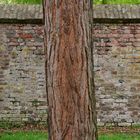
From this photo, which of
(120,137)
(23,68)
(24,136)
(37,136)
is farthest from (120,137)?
(23,68)

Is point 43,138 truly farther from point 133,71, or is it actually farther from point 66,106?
point 66,106

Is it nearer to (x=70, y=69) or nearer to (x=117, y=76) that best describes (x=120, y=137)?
(x=117, y=76)

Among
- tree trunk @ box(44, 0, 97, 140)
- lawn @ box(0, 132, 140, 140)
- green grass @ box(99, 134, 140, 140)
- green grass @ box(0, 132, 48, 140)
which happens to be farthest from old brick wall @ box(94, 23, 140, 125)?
tree trunk @ box(44, 0, 97, 140)

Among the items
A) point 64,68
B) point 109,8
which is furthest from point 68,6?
point 109,8

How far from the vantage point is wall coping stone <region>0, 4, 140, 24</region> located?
995 cm

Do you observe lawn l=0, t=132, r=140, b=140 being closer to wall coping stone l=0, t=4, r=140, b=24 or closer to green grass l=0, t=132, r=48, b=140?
green grass l=0, t=132, r=48, b=140

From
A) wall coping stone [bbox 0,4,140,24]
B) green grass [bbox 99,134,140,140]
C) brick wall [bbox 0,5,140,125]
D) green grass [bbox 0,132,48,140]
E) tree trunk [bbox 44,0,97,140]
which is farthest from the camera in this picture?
brick wall [bbox 0,5,140,125]

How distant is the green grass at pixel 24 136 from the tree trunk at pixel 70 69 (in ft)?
12.7

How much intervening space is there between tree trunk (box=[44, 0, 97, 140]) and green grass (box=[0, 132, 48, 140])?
386cm

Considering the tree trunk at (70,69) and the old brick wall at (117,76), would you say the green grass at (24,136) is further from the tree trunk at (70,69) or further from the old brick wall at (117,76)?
the tree trunk at (70,69)

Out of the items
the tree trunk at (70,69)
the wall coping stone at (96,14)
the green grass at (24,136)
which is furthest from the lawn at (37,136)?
the tree trunk at (70,69)

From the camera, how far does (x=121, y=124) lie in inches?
396

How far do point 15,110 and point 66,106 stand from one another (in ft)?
18.8

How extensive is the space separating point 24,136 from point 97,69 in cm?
239
